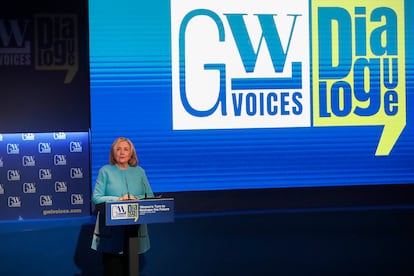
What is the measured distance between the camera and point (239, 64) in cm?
570

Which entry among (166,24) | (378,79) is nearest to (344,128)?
(378,79)

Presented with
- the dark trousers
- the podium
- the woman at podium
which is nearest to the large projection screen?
the woman at podium

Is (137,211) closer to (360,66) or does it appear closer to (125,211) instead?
(125,211)

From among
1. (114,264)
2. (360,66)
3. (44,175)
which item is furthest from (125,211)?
(360,66)

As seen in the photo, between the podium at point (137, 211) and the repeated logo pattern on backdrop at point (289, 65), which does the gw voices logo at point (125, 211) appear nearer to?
the podium at point (137, 211)

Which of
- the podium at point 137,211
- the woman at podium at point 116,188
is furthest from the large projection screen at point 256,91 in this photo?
the podium at point 137,211

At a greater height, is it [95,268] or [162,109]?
[162,109]

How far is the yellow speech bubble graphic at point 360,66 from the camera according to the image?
5.82 m

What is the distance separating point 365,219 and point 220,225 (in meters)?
1.19

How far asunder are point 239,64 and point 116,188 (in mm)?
1554

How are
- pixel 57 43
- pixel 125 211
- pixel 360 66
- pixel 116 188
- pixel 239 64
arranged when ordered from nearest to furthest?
pixel 125 211 < pixel 116 188 < pixel 57 43 < pixel 239 64 < pixel 360 66

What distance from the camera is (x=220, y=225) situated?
573 centimetres

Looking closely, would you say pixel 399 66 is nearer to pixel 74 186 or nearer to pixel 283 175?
pixel 283 175

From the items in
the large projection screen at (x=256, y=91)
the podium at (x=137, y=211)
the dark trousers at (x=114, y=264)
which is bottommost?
the dark trousers at (x=114, y=264)
